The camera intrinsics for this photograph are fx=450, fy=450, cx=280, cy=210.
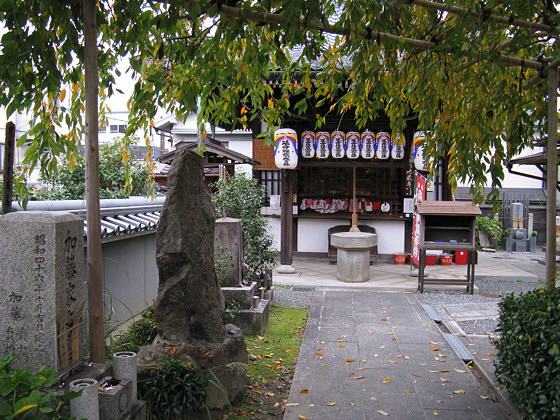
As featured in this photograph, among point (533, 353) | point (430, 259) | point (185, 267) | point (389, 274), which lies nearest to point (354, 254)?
point (389, 274)

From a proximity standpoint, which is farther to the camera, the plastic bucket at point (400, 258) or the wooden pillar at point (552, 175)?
the plastic bucket at point (400, 258)

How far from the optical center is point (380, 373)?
17.3ft

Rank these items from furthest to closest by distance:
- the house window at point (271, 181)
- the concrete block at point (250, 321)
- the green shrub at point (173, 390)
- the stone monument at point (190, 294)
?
the house window at point (271, 181) < the concrete block at point (250, 321) < the stone monument at point (190, 294) < the green shrub at point (173, 390)

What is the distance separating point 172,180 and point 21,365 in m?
2.16

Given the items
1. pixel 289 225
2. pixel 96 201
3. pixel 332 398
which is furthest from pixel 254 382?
pixel 289 225

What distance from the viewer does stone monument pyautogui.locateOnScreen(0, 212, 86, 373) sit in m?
3.00

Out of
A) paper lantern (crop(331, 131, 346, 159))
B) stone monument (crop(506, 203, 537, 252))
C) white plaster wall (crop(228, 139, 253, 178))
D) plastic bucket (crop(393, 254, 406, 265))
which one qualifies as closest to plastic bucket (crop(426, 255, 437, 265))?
plastic bucket (crop(393, 254, 406, 265))

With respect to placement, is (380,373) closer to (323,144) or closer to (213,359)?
(213,359)

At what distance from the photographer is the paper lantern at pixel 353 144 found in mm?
12008

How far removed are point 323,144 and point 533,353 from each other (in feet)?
29.8

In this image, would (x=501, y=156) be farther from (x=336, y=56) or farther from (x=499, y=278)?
(x=499, y=278)

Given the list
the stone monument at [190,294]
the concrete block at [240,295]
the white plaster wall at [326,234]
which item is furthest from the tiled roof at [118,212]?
the white plaster wall at [326,234]

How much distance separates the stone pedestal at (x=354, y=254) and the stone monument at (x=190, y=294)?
6.20 m

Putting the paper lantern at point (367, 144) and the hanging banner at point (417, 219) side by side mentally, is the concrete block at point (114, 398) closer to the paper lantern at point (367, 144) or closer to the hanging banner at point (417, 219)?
the hanging banner at point (417, 219)
